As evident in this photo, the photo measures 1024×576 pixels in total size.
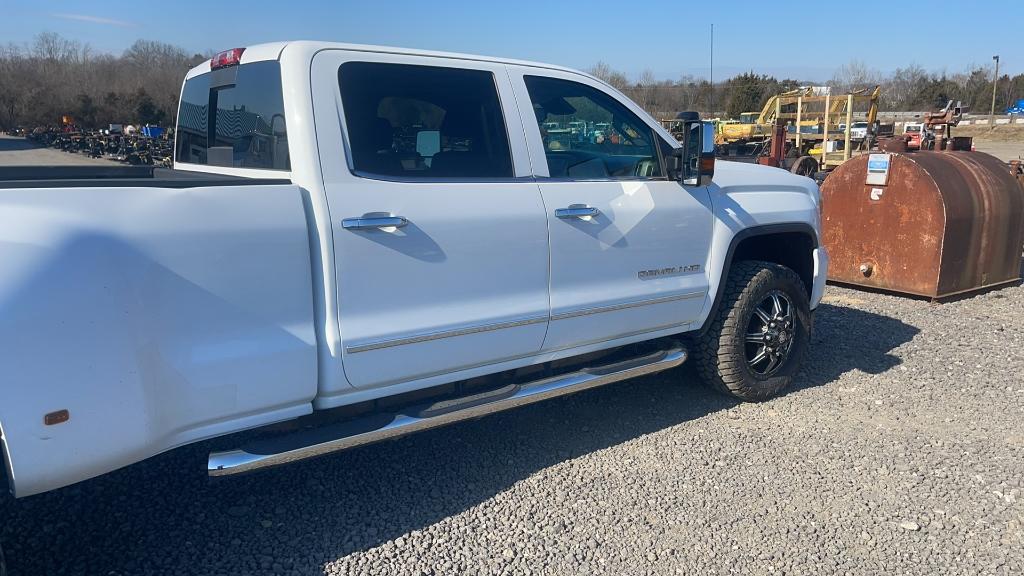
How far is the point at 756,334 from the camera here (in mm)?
4723

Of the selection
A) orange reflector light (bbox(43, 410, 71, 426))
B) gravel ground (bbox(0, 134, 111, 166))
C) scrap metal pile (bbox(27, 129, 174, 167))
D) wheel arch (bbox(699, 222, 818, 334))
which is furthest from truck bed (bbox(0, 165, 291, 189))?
gravel ground (bbox(0, 134, 111, 166))

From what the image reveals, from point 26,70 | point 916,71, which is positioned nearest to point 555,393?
point 26,70

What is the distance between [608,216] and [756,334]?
1.53 metres

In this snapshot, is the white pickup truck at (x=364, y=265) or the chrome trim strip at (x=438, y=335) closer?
the white pickup truck at (x=364, y=265)

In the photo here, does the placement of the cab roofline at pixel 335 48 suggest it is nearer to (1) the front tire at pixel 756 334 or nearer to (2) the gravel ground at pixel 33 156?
(1) the front tire at pixel 756 334

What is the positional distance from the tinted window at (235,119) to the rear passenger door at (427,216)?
0.85 ft

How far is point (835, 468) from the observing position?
3.91 m

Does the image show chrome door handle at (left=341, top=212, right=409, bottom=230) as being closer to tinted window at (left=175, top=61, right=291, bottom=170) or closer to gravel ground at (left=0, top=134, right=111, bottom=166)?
tinted window at (left=175, top=61, right=291, bottom=170)

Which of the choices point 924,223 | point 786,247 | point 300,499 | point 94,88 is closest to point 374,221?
point 300,499

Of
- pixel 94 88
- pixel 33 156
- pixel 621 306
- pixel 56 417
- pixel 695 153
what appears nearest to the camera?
pixel 56 417

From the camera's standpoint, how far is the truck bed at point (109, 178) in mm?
2520

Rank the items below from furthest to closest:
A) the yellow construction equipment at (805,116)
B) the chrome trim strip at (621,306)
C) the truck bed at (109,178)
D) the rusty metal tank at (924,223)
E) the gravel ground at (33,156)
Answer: the gravel ground at (33,156) → the yellow construction equipment at (805,116) → the rusty metal tank at (924,223) → the chrome trim strip at (621,306) → the truck bed at (109,178)

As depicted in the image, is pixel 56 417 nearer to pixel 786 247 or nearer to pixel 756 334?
pixel 756 334

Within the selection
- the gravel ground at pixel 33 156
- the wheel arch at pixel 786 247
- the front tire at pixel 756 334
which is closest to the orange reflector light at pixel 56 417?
the front tire at pixel 756 334
